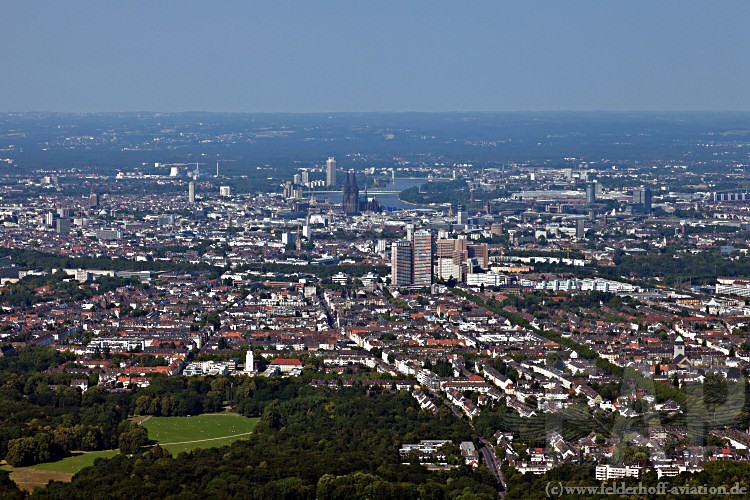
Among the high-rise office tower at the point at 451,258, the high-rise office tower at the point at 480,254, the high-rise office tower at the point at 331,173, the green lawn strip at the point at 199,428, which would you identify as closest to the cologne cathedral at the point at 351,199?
the high-rise office tower at the point at 331,173

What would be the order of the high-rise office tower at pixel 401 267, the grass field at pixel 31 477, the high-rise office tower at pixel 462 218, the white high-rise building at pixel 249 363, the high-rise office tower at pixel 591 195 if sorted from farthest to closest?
the high-rise office tower at pixel 591 195 → the high-rise office tower at pixel 462 218 → the high-rise office tower at pixel 401 267 → the white high-rise building at pixel 249 363 → the grass field at pixel 31 477

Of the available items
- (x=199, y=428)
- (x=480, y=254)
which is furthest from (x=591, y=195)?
(x=199, y=428)

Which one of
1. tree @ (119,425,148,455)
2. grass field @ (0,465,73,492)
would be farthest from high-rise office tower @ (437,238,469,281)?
grass field @ (0,465,73,492)

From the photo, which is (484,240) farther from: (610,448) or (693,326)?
(610,448)

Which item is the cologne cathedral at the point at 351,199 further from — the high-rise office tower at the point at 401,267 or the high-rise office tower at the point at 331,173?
the high-rise office tower at the point at 401,267

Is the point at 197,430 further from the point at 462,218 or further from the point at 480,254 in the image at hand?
the point at 462,218

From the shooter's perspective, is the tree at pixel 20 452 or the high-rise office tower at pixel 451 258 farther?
the high-rise office tower at pixel 451 258

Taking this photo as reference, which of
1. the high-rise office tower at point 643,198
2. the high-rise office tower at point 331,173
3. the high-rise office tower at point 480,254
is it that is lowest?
the high-rise office tower at point 331,173

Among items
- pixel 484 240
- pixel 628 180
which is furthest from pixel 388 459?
pixel 628 180
